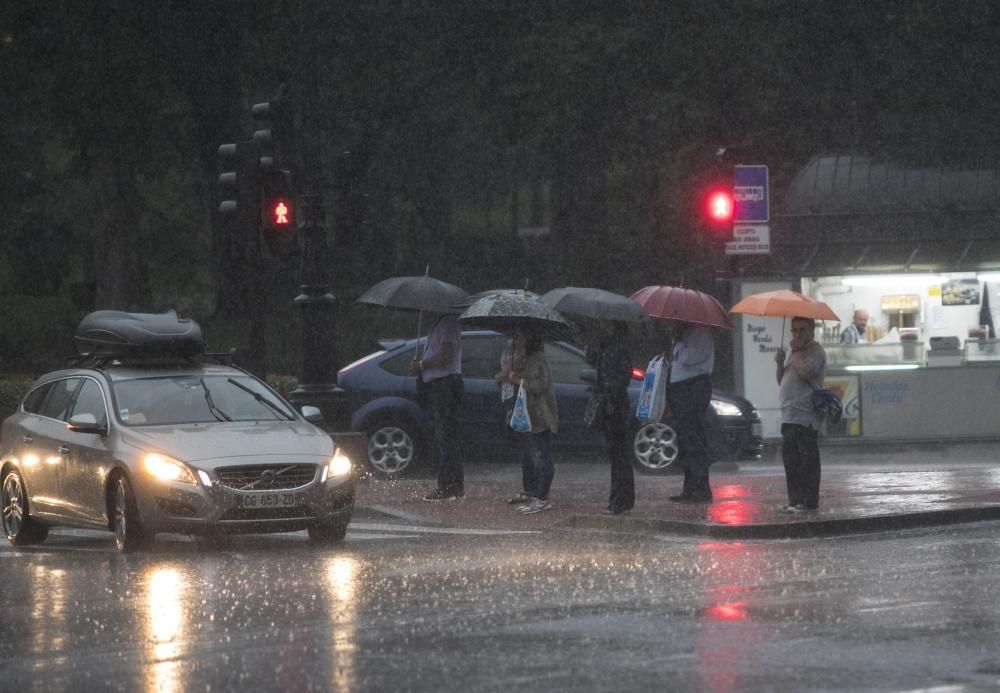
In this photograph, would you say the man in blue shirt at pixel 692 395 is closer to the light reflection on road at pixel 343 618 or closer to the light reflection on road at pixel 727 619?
the light reflection on road at pixel 727 619

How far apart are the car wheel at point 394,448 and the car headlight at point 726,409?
3.48 metres

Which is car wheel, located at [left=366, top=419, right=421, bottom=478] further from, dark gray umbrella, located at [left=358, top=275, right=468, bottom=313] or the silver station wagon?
the silver station wagon

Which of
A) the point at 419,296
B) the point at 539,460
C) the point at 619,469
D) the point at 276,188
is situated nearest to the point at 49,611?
the point at 619,469

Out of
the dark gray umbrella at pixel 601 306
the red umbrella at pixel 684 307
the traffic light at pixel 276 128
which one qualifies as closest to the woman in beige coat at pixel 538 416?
the dark gray umbrella at pixel 601 306

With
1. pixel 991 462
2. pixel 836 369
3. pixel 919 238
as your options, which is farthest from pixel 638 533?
pixel 919 238

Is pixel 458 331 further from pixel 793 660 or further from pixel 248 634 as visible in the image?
pixel 793 660

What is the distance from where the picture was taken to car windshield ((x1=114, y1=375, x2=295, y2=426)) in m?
14.4

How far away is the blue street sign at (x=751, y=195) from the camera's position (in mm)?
20297

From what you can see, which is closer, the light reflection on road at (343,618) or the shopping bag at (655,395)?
the light reflection on road at (343,618)

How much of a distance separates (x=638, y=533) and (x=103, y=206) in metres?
24.4

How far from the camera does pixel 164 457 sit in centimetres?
1344

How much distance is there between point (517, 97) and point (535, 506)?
69.1 feet

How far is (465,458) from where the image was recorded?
21.5 metres

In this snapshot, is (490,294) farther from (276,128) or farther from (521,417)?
(276,128)
